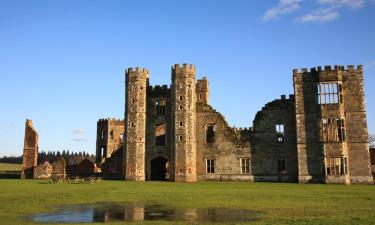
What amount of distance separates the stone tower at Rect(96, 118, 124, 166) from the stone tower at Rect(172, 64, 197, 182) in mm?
21957

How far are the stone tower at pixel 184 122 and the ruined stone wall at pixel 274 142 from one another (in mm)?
6913

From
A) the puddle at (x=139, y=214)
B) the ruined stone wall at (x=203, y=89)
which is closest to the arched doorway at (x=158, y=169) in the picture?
the ruined stone wall at (x=203, y=89)

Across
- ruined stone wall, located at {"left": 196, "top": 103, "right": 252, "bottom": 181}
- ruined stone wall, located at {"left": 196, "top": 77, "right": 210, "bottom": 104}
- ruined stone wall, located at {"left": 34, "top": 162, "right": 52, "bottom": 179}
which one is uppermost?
ruined stone wall, located at {"left": 196, "top": 77, "right": 210, "bottom": 104}

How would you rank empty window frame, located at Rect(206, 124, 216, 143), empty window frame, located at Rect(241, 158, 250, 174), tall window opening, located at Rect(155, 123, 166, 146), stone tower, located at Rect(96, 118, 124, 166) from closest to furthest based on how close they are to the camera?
empty window frame, located at Rect(241, 158, 250, 174) < empty window frame, located at Rect(206, 124, 216, 143) < tall window opening, located at Rect(155, 123, 166, 146) < stone tower, located at Rect(96, 118, 124, 166)

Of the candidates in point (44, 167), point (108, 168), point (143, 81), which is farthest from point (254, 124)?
point (44, 167)

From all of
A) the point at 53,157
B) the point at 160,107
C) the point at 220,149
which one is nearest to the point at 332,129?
the point at 220,149

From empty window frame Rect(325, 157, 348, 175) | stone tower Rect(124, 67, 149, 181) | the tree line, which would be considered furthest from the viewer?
the tree line

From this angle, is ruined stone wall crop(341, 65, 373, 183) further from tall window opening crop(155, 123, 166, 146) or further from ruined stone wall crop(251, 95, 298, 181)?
tall window opening crop(155, 123, 166, 146)

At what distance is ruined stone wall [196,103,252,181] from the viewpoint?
1738 inches

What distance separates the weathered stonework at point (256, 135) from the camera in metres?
39.8

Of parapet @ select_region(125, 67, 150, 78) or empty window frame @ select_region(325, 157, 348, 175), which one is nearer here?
empty window frame @ select_region(325, 157, 348, 175)

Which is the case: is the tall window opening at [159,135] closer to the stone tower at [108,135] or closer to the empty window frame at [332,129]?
the stone tower at [108,135]

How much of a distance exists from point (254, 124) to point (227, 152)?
14.5 ft

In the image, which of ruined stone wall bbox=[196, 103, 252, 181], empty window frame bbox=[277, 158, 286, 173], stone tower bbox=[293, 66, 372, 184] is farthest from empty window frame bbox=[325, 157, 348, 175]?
ruined stone wall bbox=[196, 103, 252, 181]
